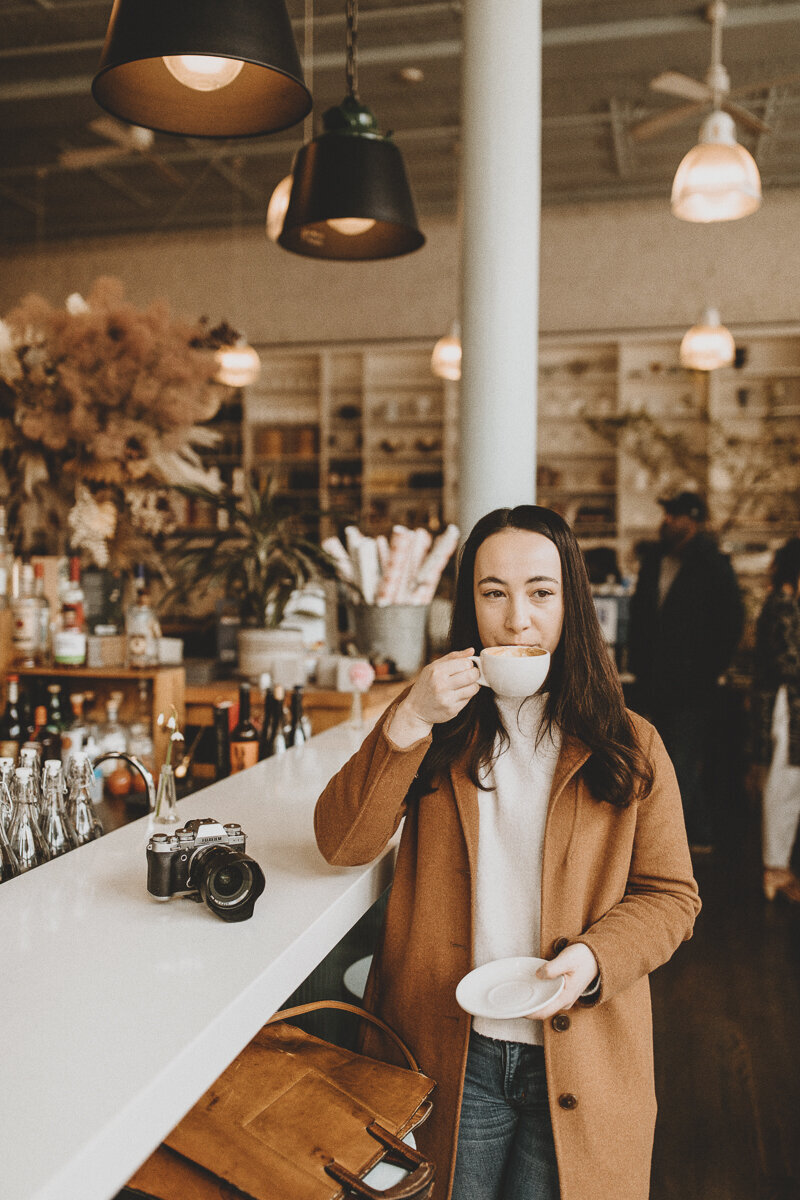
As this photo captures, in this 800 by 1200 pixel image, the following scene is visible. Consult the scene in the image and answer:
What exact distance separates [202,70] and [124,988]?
4.73 feet


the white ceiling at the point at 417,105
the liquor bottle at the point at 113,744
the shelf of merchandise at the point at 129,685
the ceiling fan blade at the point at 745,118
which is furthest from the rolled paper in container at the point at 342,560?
the white ceiling at the point at 417,105

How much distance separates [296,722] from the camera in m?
2.77

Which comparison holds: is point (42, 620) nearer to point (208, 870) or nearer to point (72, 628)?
point (72, 628)

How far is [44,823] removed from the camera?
1787 millimetres

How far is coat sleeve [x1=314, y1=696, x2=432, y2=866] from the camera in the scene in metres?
1.43

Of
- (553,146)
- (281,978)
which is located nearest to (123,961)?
(281,978)

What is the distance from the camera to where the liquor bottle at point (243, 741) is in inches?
103

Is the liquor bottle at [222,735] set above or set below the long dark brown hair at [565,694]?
below

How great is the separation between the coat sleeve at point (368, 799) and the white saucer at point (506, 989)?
0.25m

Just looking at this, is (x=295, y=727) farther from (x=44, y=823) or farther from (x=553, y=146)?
(x=553, y=146)

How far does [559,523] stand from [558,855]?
20.1 inches

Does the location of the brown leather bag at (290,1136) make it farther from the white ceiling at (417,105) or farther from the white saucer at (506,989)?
the white ceiling at (417,105)

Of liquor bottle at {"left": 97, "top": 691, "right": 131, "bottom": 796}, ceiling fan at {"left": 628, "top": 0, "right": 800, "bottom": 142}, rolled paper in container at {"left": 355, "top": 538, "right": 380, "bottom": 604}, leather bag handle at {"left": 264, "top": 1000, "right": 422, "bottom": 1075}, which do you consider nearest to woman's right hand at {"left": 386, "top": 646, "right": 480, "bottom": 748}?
leather bag handle at {"left": 264, "top": 1000, "right": 422, "bottom": 1075}

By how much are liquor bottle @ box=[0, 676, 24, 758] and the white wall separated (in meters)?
6.61
